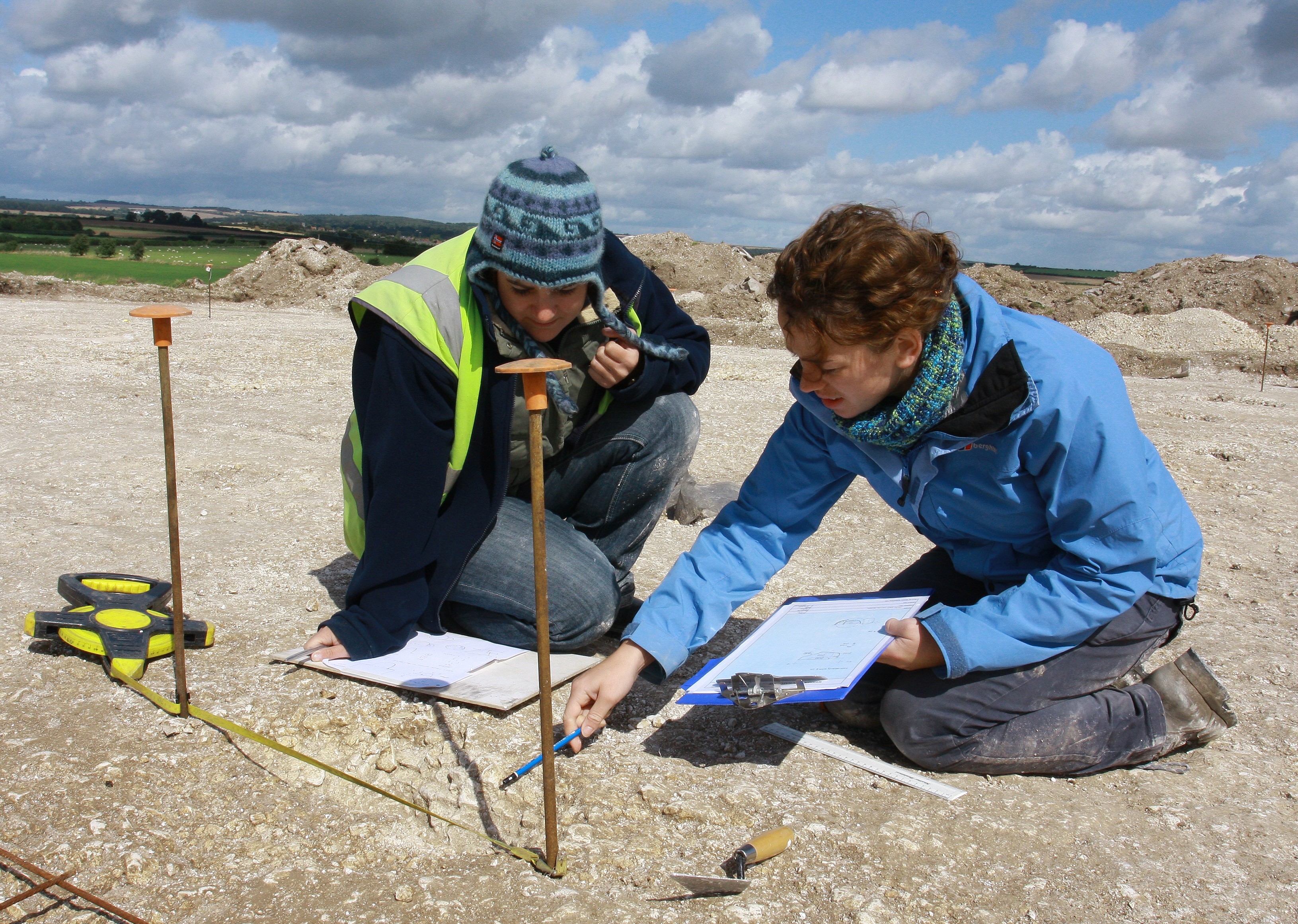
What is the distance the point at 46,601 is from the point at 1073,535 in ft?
9.01

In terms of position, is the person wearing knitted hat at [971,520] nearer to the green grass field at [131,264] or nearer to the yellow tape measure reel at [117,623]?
the yellow tape measure reel at [117,623]

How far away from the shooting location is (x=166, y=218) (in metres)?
29.5

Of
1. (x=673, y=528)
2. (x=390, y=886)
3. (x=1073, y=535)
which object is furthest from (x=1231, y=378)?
(x=390, y=886)

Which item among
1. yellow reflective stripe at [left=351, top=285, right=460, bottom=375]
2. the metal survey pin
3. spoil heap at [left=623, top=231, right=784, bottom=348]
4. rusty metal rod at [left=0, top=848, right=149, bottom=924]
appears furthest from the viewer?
spoil heap at [left=623, top=231, right=784, bottom=348]

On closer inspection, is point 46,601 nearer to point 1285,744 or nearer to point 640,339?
point 640,339

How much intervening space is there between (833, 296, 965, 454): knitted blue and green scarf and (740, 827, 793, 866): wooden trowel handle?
833 millimetres

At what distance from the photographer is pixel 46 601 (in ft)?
8.88

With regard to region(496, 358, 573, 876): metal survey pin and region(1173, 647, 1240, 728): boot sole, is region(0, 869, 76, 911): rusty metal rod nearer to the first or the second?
region(496, 358, 573, 876): metal survey pin

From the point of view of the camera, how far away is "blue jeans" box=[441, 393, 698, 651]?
2.56 metres

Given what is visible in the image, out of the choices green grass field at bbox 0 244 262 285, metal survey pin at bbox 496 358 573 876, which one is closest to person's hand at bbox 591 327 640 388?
metal survey pin at bbox 496 358 573 876

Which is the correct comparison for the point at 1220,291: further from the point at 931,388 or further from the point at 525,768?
the point at 525,768

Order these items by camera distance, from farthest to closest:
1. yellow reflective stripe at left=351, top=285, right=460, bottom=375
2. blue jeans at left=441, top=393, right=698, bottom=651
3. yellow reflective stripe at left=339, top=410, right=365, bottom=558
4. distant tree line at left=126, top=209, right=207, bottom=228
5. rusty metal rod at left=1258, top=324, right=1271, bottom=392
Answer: distant tree line at left=126, top=209, right=207, bottom=228 < rusty metal rod at left=1258, top=324, right=1271, bottom=392 < blue jeans at left=441, top=393, right=698, bottom=651 < yellow reflective stripe at left=339, top=410, right=365, bottom=558 < yellow reflective stripe at left=351, top=285, right=460, bottom=375

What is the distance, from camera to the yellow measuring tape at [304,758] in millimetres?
1801

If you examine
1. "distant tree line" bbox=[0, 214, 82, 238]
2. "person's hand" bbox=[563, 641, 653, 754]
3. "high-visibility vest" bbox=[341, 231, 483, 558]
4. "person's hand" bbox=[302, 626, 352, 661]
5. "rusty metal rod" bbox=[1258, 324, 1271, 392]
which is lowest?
"person's hand" bbox=[302, 626, 352, 661]
